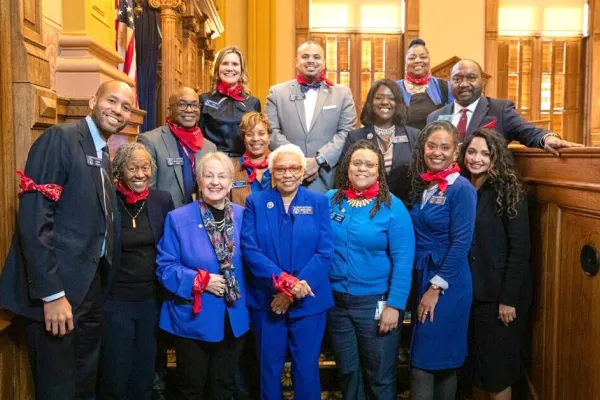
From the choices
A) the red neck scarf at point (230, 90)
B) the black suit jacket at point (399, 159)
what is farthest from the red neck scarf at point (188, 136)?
the black suit jacket at point (399, 159)

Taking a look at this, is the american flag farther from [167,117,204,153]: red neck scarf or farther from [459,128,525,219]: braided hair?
[459,128,525,219]: braided hair

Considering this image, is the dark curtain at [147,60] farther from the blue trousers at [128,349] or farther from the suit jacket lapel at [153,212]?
the blue trousers at [128,349]

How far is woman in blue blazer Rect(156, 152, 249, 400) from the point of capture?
2580 mm

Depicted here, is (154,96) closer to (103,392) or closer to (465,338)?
(103,392)

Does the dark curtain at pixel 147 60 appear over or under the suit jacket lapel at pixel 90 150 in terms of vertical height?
over

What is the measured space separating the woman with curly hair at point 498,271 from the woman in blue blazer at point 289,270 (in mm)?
800

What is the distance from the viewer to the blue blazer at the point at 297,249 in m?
2.66

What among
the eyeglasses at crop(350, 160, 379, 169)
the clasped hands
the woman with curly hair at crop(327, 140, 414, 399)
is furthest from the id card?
the eyeglasses at crop(350, 160, 379, 169)

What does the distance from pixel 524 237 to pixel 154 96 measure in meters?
4.33

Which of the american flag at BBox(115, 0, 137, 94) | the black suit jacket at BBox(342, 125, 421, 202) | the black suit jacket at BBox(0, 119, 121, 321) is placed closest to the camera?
the black suit jacket at BBox(0, 119, 121, 321)

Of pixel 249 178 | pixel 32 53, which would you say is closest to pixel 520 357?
pixel 249 178

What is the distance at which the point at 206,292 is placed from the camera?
8.53 ft

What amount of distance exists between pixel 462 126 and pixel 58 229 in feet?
7.60

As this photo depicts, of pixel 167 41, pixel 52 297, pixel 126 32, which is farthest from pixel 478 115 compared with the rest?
pixel 167 41
